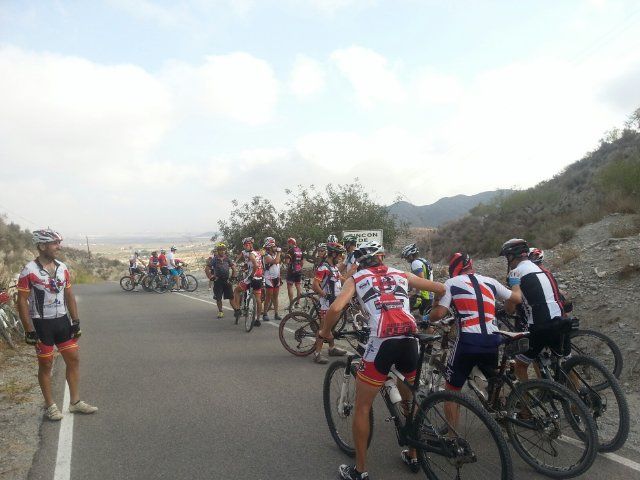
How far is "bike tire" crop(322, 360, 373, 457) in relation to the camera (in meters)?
4.54

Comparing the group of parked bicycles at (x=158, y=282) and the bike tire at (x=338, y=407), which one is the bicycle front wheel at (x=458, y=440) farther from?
the group of parked bicycles at (x=158, y=282)

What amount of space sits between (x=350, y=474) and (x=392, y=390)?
2.55 ft

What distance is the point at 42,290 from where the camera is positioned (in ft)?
18.2

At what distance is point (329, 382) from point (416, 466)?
1.10m

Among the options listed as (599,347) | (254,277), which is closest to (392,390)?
(599,347)

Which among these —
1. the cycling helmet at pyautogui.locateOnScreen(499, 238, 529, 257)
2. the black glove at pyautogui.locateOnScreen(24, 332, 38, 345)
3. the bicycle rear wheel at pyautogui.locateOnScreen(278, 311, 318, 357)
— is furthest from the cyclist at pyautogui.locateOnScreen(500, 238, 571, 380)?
the black glove at pyautogui.locateOnScreen(24, 332, 38, 345)

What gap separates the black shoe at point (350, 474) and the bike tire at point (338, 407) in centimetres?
48

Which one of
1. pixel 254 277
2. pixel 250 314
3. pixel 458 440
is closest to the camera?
pixel 458 440

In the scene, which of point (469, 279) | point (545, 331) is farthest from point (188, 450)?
point (545, 331)

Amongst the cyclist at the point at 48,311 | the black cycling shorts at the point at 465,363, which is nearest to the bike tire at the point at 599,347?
the black cycling shorts at the point at 465,363

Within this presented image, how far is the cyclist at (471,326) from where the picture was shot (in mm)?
4141

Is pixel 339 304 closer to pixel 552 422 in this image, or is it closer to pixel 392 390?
pixel 392 390

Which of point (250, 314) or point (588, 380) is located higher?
point (250, 314)

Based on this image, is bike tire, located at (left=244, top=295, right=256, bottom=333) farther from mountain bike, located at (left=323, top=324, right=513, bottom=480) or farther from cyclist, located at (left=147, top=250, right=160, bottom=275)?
cyclist, located at (left=147, top=250, right=160, bottom=275)
